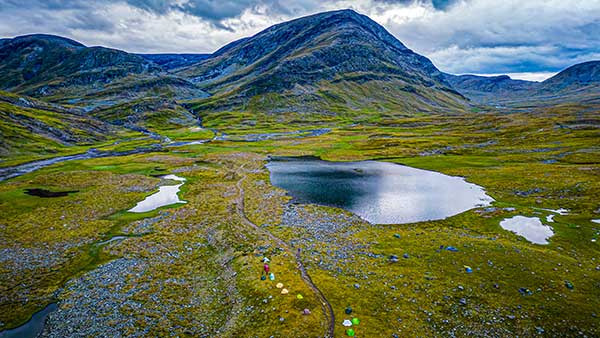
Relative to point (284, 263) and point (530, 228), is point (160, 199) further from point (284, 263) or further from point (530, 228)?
point (530, 228)

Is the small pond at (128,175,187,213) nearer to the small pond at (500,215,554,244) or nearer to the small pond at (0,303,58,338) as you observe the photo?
the small pond at (0,303,58,338)

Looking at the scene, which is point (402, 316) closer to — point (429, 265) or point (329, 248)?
point (429, 265)

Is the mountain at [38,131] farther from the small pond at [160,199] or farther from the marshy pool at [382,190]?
the marshy pool at [382,190]

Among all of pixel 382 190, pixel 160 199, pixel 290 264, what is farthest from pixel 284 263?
pixel 160 199

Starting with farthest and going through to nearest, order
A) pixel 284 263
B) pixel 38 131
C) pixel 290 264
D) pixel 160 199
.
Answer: pixel 38 131, pixel 160 199, pixel 284 263, pixel 290 264

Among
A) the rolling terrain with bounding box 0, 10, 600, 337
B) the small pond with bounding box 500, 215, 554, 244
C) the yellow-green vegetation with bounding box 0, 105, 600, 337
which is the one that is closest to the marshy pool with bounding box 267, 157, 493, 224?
the rolling terrain with bounding box 0, 10, 600, 337

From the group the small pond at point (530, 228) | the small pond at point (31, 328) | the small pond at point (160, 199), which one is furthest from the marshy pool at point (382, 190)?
the small pond at point (31, 328)

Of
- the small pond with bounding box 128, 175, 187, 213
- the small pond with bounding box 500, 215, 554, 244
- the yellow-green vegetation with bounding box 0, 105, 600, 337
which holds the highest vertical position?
the small pond with bounding box 500, 215, 554, 244

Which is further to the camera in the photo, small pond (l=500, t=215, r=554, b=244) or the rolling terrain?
small pond (l=500, t=215, r=554, b=244)
